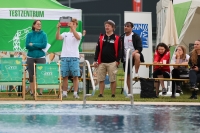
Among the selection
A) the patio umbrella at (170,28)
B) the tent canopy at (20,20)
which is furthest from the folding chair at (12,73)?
the patio umbrella at (170,28)

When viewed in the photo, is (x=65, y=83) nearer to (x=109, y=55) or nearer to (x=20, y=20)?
(x=109, y=55)

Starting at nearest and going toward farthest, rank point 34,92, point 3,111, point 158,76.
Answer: point 3,111, point 34,92, point 158,76

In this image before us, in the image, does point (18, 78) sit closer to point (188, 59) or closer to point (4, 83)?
point (4, 83)

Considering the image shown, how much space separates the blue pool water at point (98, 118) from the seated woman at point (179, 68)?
3316mm

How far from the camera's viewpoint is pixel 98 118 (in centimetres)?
1224

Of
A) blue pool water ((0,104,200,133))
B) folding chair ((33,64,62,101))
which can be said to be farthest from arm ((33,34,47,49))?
blue pool water ((0,104,200,133))

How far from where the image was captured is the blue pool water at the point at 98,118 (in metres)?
10.4

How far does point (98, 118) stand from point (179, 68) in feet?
22.6

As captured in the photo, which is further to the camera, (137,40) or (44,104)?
(137,40)

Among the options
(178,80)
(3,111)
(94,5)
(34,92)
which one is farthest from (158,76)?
(94,5)

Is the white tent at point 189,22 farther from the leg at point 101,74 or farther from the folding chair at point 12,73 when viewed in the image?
the folding chair at point 12,73

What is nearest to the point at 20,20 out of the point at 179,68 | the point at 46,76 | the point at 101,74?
the point at 46,76

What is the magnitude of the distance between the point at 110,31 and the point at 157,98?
2.09 meters

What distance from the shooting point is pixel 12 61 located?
17859 mm
